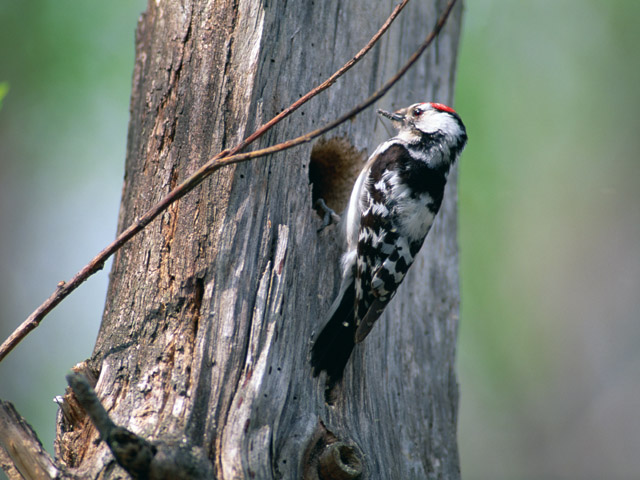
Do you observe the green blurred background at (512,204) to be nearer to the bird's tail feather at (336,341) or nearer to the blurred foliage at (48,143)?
the blurred foliage at (48,143)

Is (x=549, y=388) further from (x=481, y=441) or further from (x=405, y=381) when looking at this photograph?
(x=405, y=381)

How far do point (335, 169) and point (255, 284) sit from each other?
146 centimetres

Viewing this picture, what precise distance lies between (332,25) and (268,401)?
2194 mm

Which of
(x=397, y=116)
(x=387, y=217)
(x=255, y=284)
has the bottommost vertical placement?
(x=255, y=284)

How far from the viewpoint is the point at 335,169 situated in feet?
14.0

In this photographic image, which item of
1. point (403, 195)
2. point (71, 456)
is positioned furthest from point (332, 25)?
point (71, 456)

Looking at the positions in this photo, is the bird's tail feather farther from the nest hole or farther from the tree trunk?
the nest hole

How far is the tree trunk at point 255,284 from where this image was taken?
2.80 m

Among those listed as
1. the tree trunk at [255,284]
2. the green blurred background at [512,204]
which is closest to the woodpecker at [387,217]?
the tree trunk at [255,284]

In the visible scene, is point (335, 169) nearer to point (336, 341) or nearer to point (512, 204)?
point (336, 341)

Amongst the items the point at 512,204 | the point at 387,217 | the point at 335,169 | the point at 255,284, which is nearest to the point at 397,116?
the point at 335,169

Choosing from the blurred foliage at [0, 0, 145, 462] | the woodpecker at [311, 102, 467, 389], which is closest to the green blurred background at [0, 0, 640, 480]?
the blurred foliage at [0, 0, 145, 462]

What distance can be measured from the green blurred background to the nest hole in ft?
11.3

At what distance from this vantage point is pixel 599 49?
8.59 meters
